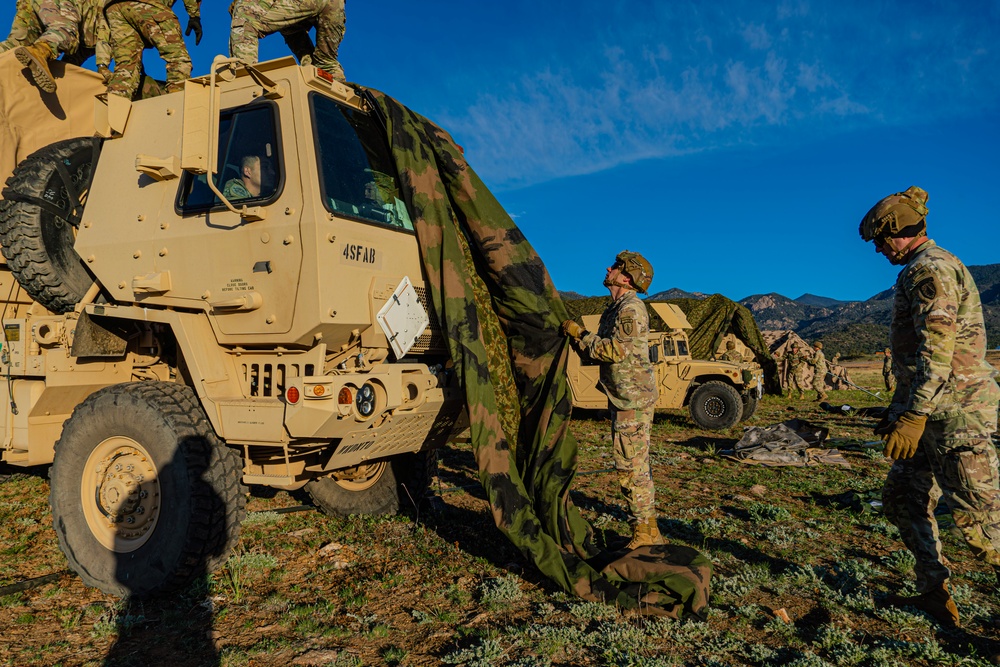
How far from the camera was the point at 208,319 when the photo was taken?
13.7ft

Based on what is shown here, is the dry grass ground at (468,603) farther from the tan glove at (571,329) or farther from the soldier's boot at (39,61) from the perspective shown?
the soldier's boot at (39,61)

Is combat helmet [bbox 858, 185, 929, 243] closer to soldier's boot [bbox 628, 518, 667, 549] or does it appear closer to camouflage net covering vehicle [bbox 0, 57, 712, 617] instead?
camouflage net covering vehicle [bbox 0, 57, 712, 617]

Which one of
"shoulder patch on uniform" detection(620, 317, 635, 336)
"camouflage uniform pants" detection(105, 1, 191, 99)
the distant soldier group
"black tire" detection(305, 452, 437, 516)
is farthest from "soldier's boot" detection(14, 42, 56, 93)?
"shoulder patch on uniform" detection(620, 317, 635, 336)

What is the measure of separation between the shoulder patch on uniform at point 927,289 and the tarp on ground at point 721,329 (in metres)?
16.7

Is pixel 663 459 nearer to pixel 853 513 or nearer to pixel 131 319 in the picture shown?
pixel 853 513

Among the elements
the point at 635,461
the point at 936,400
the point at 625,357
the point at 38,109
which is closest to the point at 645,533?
the point at 635,461

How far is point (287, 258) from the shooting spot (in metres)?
3.89

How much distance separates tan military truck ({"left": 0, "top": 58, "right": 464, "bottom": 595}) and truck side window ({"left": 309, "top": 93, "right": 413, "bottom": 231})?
2 centimetres

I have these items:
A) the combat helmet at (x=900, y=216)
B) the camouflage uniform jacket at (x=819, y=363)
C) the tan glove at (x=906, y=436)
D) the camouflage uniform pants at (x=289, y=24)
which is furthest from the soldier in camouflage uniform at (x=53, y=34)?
the camouflage uniform jacket at (x=819, y=363)

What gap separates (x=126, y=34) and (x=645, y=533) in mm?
5666

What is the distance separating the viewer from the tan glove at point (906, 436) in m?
3.36

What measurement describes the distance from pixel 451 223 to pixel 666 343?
10.4 m

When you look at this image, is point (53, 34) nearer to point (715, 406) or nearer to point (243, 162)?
point (243, 162)

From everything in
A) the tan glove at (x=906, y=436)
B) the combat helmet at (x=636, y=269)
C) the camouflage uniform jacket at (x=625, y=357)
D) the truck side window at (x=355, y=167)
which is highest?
the truck side window at (x=355, y=167)
